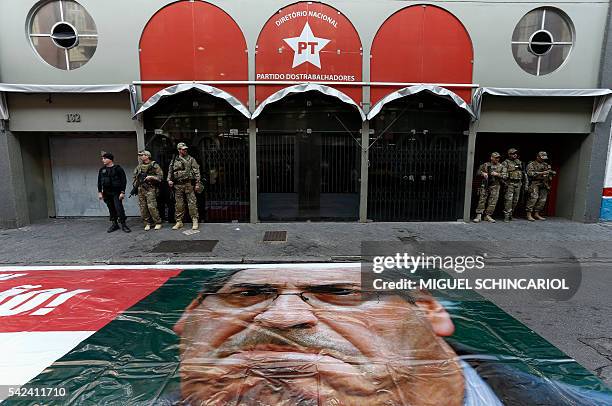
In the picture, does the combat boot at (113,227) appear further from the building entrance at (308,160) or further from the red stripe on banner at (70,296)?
the building entrance at (308,160)

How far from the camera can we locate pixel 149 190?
8523mm

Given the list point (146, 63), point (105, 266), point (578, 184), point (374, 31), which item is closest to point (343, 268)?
point (105, 266)

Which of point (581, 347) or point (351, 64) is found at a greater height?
point (351, 64)

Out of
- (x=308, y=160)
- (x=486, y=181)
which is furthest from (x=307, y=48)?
(x=486, y=181)

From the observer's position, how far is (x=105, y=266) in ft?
21.0

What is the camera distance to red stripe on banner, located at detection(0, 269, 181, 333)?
3.99 m

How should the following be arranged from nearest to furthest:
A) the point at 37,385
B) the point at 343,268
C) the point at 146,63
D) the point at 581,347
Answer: the point at 37,385, the point at 581,347, the point at 343,268, the point at 146,63

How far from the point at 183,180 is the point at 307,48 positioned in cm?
453

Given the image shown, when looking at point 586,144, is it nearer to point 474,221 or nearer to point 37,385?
point 474,221

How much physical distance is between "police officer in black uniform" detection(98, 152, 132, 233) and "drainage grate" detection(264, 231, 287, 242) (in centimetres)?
336

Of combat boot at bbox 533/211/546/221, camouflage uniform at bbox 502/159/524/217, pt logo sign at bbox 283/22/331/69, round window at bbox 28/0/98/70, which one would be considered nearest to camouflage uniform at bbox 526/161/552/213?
combat boot at bbox 533/211/546/221

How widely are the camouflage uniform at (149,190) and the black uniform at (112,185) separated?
1.14 feet

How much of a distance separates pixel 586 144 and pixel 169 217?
11551 mm

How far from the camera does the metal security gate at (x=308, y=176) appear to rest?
944cm
